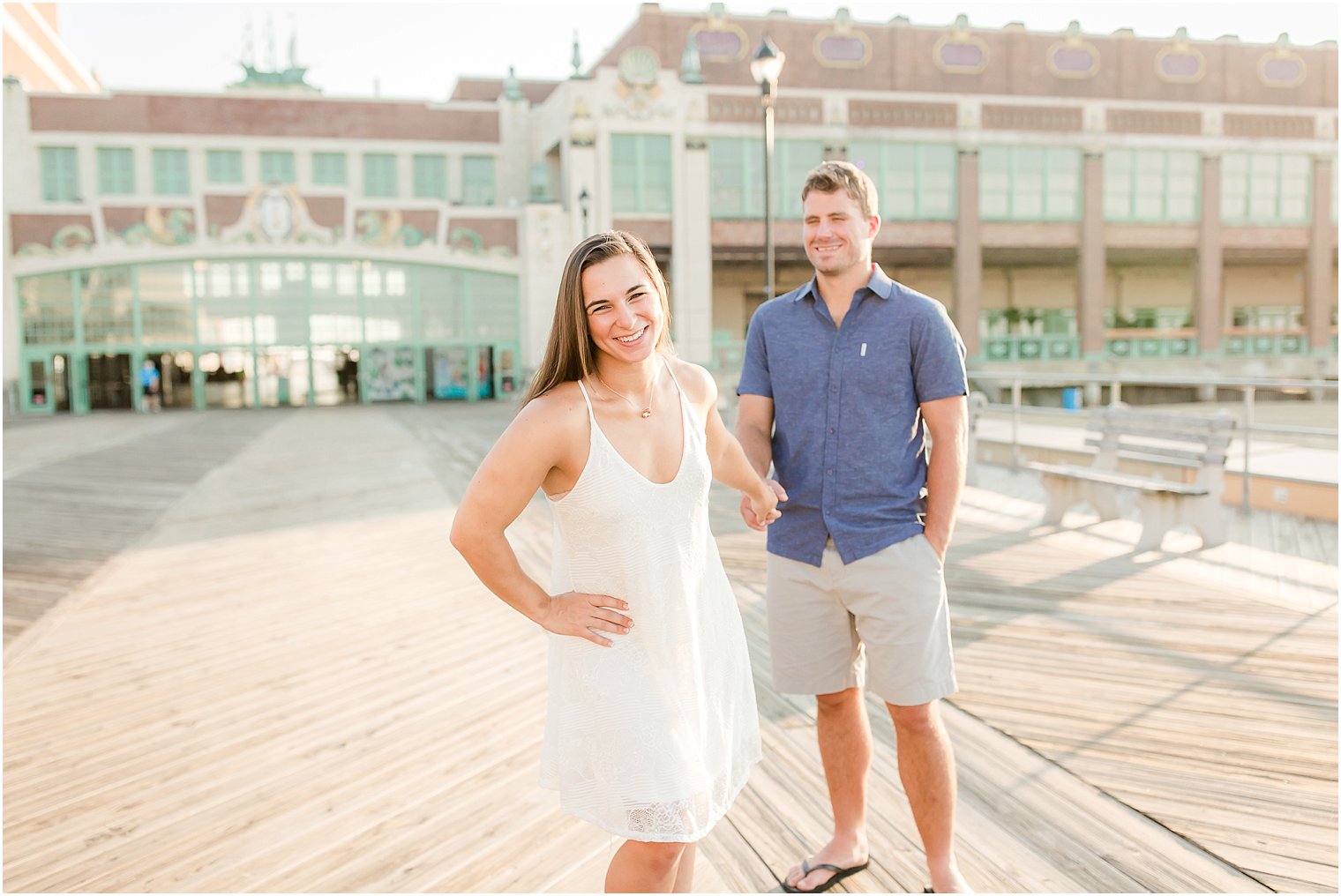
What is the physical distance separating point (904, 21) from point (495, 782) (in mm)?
33361

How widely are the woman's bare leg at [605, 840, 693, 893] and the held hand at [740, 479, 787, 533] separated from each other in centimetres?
92

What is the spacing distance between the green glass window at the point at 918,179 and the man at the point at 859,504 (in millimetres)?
29496

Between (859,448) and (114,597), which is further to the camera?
(114,597)

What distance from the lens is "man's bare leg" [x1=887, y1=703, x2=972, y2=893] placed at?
2832mm

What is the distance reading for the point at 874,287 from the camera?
2893 millimetres

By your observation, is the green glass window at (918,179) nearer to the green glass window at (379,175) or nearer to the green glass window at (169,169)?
the green glass window at (379,175)

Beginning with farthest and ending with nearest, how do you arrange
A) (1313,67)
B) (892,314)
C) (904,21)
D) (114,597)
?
(1313,67)
(904,21)
(114,597)
(892,314)

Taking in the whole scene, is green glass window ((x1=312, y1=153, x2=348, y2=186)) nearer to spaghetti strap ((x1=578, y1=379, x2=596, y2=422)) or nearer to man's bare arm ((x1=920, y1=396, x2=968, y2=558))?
man's bare arm ((x1=920, y1=396, x2=968, y2=558))

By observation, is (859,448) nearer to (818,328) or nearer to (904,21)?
(818,328)

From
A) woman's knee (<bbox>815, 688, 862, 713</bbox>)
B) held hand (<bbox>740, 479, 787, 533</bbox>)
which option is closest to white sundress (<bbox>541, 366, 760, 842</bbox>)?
held hand (<bbox>740, 479, 787, 533</bbox>)

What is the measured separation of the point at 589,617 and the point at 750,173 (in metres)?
29.7

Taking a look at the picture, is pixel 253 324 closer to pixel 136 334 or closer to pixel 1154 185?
pixel 136 334

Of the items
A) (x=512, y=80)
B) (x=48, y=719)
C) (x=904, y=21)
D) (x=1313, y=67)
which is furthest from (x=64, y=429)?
(x=1313, y=67)

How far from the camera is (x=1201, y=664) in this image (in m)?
4.88
